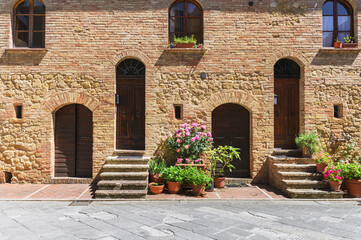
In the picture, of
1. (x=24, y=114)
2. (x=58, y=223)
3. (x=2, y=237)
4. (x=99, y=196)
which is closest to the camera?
(x=2, y=237)

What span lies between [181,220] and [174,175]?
1.84 metres

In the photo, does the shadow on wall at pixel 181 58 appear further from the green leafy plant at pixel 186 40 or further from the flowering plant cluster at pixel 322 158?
the flowering plant cluster at pixel 322 158

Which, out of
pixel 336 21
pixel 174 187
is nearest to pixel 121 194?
pixel 174 187

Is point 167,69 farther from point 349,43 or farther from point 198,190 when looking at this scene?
point 349,43

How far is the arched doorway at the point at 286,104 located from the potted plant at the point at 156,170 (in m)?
3.79

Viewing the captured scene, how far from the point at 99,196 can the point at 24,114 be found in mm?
3724

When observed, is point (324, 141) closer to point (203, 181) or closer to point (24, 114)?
point (203, 181)

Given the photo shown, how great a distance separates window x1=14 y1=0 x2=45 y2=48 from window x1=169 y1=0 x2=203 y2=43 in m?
4.09

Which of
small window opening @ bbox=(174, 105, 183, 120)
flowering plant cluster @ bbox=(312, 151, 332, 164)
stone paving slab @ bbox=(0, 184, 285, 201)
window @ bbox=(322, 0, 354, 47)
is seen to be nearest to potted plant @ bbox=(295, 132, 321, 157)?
flowering plant cluster @ bbox=(312, 151, 332, 164)

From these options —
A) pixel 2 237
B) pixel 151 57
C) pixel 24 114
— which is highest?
pixel 151 57

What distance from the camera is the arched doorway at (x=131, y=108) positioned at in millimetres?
7695

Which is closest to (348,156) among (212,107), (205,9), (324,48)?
(324,48)

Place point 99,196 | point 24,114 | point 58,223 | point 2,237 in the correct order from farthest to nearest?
point 24,114 → point 99,196 → point 58,223 → point 2,237

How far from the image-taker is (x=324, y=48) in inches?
293
